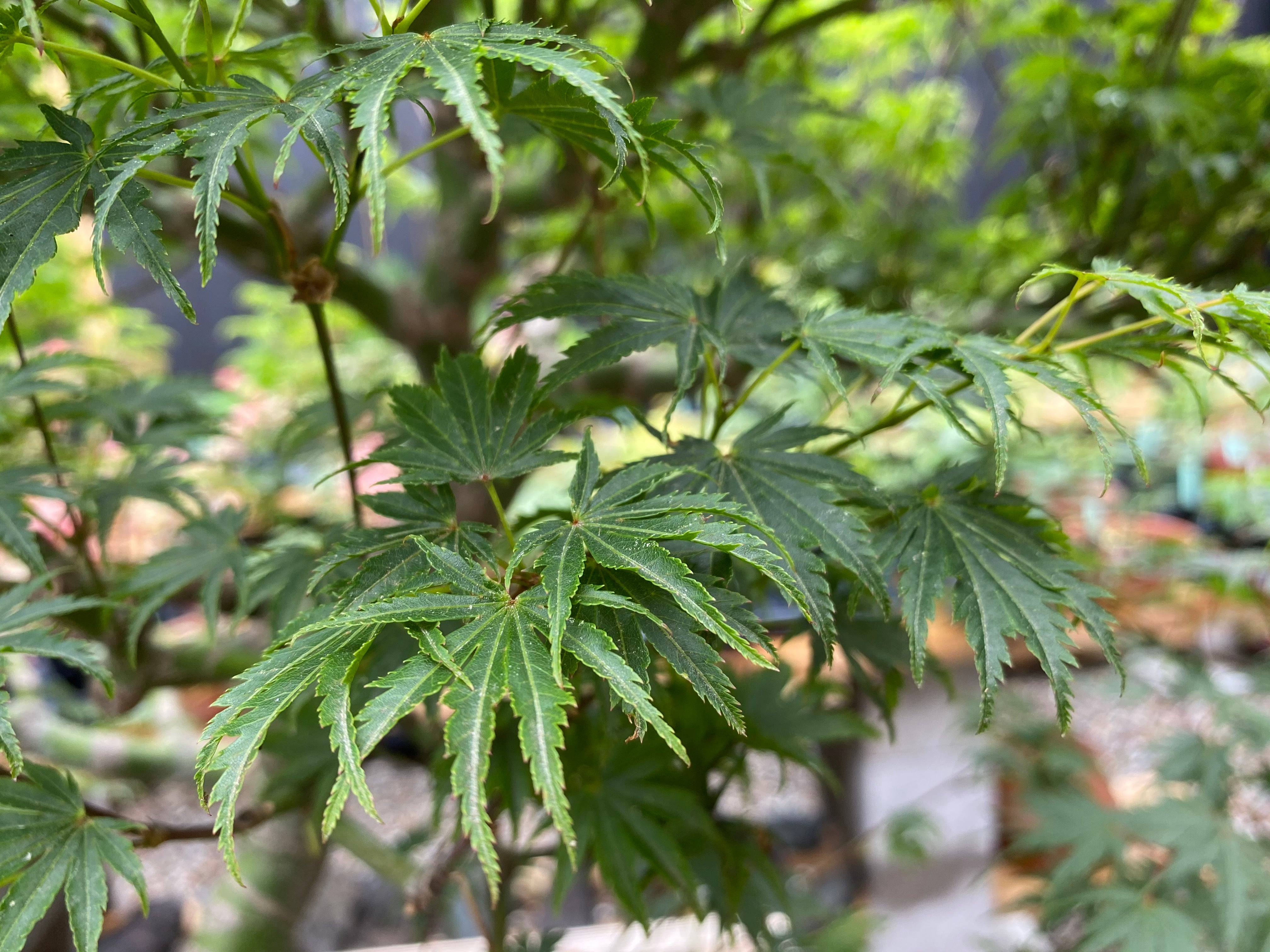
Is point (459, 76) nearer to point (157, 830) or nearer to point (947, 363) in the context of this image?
point (947, 363)

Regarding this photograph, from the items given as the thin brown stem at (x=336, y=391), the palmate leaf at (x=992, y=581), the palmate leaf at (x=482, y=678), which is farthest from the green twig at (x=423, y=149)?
the palmate leaf at (x=992, y=581)

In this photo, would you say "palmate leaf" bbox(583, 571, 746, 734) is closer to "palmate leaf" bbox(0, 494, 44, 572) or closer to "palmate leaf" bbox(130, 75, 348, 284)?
"palmate leaf" bbox(130, 75, 348, 284)

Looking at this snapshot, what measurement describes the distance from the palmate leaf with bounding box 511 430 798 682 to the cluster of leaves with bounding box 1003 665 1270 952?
0.80 m

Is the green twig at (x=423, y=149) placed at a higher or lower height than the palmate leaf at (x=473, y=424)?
higher

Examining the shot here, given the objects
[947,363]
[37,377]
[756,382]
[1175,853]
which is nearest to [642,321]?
[756,382]

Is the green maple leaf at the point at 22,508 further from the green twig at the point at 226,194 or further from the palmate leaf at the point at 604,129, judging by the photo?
the palmate leaf at the point at 604,129

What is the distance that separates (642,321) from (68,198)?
0.34 m

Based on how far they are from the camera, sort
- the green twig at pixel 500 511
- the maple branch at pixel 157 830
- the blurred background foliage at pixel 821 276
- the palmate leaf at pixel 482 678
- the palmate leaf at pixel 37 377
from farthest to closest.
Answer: the blurred background foliage at pixel 821 276 → the palmate leaf at pixel 37 377 → the maple branch at pixel 157 830 → the green twig at pixel 500 511 → the palmate leaf at pixel 482 678

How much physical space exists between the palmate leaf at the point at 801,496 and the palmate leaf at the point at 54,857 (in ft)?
1.40

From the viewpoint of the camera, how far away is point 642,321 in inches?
22.8

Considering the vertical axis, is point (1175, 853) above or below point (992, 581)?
below

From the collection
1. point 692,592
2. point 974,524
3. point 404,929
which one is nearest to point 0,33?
point 692,592

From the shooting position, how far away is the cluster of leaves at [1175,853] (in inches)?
36.5

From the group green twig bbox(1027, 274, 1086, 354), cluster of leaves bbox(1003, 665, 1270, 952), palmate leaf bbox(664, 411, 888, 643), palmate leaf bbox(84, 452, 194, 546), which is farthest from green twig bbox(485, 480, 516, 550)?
cluster of leaves bbox(1003, 665, 1270, 952)
